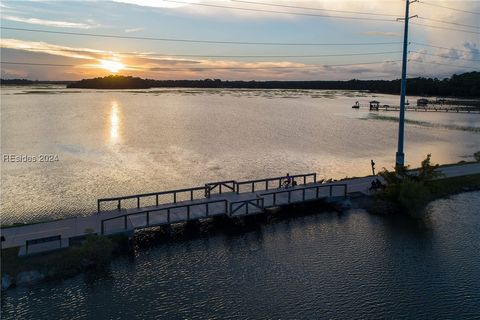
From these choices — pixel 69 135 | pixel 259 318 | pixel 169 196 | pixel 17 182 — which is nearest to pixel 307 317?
pixel 259 318

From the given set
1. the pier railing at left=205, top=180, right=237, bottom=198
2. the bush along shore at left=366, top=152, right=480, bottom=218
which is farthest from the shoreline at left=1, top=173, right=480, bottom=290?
the pier railing at left=205, top=180, right=237, bottom=198

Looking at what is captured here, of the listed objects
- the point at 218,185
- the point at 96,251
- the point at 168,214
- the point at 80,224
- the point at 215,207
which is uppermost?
the point at 218,185

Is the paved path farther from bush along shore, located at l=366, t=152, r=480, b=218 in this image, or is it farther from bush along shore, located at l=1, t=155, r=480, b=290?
bush along shore, located at l=366, t=152, r=480, b=218

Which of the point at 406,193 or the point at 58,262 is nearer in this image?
the point at 58,262

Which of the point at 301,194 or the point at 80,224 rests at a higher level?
the point at 301,194

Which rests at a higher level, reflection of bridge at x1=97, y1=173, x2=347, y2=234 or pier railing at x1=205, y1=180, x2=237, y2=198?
pier railing at x1=205, y1=180, x2=237, y2=198

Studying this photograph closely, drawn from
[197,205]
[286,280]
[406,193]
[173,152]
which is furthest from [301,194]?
[173,152]

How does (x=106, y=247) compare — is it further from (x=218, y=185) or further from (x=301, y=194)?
(x=301, y=194)
